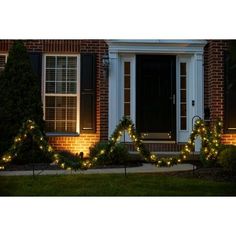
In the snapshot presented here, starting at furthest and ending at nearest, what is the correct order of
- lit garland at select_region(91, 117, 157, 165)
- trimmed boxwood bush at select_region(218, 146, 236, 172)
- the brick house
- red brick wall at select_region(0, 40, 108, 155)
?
red brick wall at select_region(0, 40, 108, 155) → the brick house → trimmed boxwood bush at select_region(218, 146, 236, 172) → lit garland at select_region(91, 117, 157, 165)

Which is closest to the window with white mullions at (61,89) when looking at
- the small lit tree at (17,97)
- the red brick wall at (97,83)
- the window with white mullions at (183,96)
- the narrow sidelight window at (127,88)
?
the red brick wall at (97,83)

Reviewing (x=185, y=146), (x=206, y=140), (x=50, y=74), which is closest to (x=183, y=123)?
(x=206, y=140)

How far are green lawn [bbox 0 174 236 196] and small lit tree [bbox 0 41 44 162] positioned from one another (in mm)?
1842

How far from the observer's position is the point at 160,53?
34.2 ft

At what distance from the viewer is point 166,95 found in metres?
10.6

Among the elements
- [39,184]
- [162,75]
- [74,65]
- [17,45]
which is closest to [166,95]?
[162,75]

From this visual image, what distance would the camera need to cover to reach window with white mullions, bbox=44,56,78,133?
10.5m

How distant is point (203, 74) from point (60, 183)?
4895 millimetres

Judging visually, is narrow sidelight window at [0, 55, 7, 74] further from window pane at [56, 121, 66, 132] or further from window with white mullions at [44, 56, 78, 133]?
window pane at [56, 121, 66, 132]

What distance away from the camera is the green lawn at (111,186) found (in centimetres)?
664

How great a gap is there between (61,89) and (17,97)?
139 centimetres

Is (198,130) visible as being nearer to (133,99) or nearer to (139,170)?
(139,170)

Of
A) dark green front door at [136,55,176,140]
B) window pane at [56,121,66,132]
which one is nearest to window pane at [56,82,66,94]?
window pane at [56,121,66,132]

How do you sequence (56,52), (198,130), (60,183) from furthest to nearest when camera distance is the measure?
(56,52), (198,130), (60,183)
